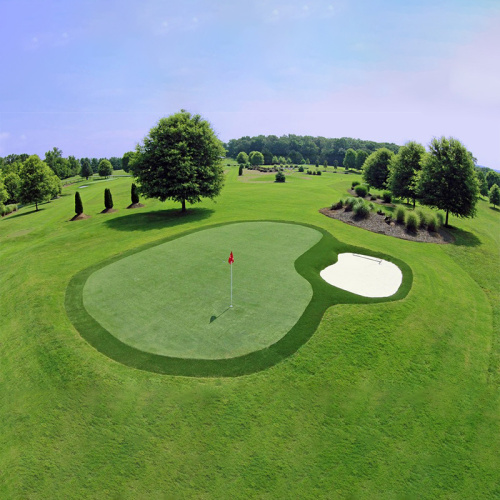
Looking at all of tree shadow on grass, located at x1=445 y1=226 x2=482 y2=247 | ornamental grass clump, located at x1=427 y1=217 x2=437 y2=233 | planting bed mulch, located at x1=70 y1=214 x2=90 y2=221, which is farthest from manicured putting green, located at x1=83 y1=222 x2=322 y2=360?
planting bed mulch, located at x1=70 y1=214 x2=90 y2=221

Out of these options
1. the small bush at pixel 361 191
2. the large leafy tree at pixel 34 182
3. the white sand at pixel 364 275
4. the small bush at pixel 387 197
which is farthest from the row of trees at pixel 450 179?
the large leafy tree at pixel 34 182

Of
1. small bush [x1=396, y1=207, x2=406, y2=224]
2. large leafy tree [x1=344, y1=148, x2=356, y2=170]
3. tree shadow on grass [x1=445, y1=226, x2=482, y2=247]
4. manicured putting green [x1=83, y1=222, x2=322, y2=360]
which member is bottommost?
manicured putting green [x1=83, y1=222, x2=322, y2=360]

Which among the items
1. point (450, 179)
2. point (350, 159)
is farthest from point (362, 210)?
point (350, 159)

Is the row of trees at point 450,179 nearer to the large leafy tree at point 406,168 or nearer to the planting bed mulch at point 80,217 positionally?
the large leafy tree at point 406,168

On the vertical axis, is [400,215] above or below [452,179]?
below

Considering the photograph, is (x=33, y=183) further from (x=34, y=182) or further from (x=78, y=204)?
(x=78, y=204)

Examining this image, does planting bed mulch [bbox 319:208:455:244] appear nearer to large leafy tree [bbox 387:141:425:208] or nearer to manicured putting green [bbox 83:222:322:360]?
manicured putting green [bbox 83:222:322:360]
